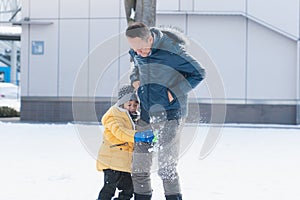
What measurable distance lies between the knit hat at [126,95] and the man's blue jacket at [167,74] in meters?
0.42

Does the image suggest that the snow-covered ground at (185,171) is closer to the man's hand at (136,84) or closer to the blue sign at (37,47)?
the man's hand at (136,84)

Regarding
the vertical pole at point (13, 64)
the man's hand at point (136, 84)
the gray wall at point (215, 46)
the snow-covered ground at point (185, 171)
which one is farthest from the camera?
the vertical pole at point (13, 64)

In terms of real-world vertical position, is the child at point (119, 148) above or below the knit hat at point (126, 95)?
below

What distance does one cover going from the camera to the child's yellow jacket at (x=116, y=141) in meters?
3.73

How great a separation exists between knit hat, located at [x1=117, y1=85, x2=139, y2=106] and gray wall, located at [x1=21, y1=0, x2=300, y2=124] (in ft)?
32.6

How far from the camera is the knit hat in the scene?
152 inches

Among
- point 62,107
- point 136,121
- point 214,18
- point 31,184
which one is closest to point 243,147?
point 31,184

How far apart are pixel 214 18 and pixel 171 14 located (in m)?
1.20

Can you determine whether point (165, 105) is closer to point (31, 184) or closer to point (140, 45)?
point (140, 45)

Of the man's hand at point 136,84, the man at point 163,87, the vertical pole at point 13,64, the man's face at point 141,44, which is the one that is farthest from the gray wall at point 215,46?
the vertical pole at point 13,64

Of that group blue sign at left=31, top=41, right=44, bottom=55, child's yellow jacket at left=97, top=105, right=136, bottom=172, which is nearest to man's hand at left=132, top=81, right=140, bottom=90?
child's yellow jacket at left=97, top=105, right=136, bottom=172

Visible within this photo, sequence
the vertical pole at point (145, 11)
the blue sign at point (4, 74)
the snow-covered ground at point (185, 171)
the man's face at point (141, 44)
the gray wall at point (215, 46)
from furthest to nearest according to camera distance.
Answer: the blue sign at point (4, 74), the gray wall at point (215, 46), the vertical pole at point (145, 11), the snow-covered ground at point (185, 171), the man's face at point (141, 44)

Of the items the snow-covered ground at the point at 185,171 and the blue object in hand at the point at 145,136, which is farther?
the snow-covered ground at the point at 185,171

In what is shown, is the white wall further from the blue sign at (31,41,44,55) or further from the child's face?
the child's face
